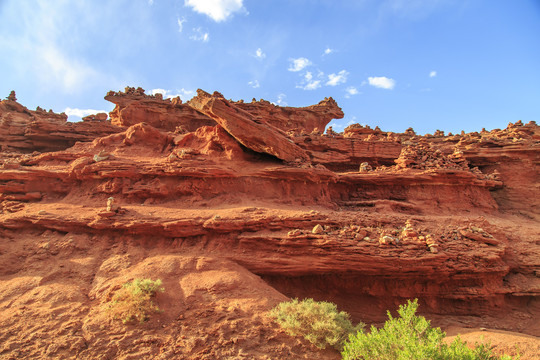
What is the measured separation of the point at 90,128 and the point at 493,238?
2007 centimetres

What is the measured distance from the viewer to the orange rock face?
5.38 m

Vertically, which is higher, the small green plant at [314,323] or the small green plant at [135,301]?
the small green plant at [135,301]

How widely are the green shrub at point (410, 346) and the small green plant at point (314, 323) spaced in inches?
13.7

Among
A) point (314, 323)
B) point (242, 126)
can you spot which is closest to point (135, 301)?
point (314, 323)

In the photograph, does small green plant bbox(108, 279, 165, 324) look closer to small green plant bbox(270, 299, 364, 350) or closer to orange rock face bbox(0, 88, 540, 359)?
orange rock face bbox(0, 88, 540, 359)

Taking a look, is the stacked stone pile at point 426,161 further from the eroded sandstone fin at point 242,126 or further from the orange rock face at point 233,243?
the eroded sandstone fin at point 242,126

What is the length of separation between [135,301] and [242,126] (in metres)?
6.86

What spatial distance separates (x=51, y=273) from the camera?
6.61m

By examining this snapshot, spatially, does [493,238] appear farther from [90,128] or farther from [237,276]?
[90,128]

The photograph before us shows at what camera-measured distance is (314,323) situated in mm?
5551

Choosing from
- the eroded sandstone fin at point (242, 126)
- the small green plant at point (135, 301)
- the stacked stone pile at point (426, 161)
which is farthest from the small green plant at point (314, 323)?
the stacked stone pile at point (426, 161)

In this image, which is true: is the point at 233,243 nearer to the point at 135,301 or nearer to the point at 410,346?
the point at 135,301

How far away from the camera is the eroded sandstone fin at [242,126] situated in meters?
9.94

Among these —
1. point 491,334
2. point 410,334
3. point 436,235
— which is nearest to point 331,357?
point 410,334
